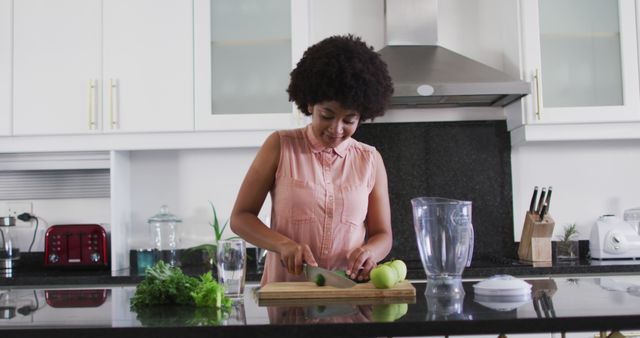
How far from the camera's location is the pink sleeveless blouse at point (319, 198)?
1816 mm

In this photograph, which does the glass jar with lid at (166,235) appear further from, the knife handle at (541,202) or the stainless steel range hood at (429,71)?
the knife handle at (541,202)

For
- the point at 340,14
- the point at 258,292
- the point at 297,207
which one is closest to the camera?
the point at 258,292

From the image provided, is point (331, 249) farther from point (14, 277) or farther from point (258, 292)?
point (14, 277)

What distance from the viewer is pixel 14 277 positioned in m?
2.81

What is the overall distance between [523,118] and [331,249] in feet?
4.92

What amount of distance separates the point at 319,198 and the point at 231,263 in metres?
0.40

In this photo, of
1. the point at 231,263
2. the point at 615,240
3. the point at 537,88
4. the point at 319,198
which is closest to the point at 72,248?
the point at 319,198

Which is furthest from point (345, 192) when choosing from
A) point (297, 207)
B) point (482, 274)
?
point (482, 274)

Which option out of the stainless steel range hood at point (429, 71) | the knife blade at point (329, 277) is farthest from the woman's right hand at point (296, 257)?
the stainless steel range hood at point (429, 71)

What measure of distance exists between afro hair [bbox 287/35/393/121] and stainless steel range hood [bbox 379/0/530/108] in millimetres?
1145

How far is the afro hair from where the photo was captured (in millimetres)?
1593

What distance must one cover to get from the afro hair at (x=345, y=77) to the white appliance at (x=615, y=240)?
1787 millimetres

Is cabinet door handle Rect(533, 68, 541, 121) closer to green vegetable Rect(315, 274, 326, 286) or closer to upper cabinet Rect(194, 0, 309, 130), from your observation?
upper cabinet Rect(194, 0, 309, 130)

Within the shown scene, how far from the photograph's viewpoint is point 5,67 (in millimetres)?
3027
